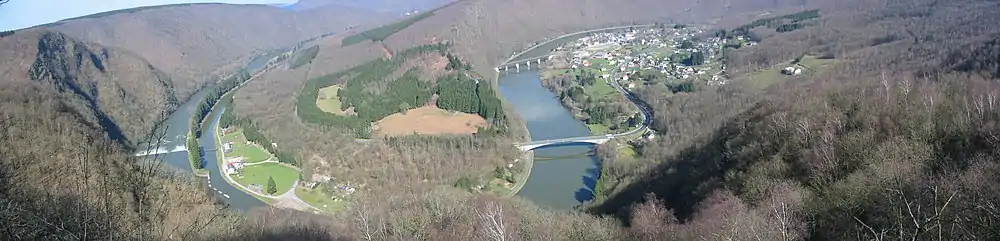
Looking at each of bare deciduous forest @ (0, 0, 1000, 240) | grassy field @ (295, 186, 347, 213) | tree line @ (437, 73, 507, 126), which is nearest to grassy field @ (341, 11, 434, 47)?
tree line @ (437, 73, 507, 126)

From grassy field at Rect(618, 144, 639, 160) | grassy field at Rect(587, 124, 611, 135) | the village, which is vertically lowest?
grassy field at Rect(587, 124, 611, 135)

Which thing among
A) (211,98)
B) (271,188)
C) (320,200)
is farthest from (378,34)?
(320,200)

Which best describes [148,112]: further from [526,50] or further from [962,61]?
[962,61]

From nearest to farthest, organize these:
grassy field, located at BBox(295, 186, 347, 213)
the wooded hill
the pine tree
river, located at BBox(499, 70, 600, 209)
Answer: grassy field, located at BBox(295, 186, 347, 213)
river, located at BBox(499, 70, 600, 209)
the pine tree
the wooded hill

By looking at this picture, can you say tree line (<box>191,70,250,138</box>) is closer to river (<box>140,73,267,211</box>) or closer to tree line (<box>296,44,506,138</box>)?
river (<box>140,73,267,211</box>)

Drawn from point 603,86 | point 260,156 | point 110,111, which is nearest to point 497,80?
point 603,86

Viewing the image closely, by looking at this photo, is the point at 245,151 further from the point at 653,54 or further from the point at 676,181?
the point at 653,54

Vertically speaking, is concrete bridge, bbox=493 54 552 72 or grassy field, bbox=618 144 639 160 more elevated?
concrete bridge, bbox=493 54 552 72
